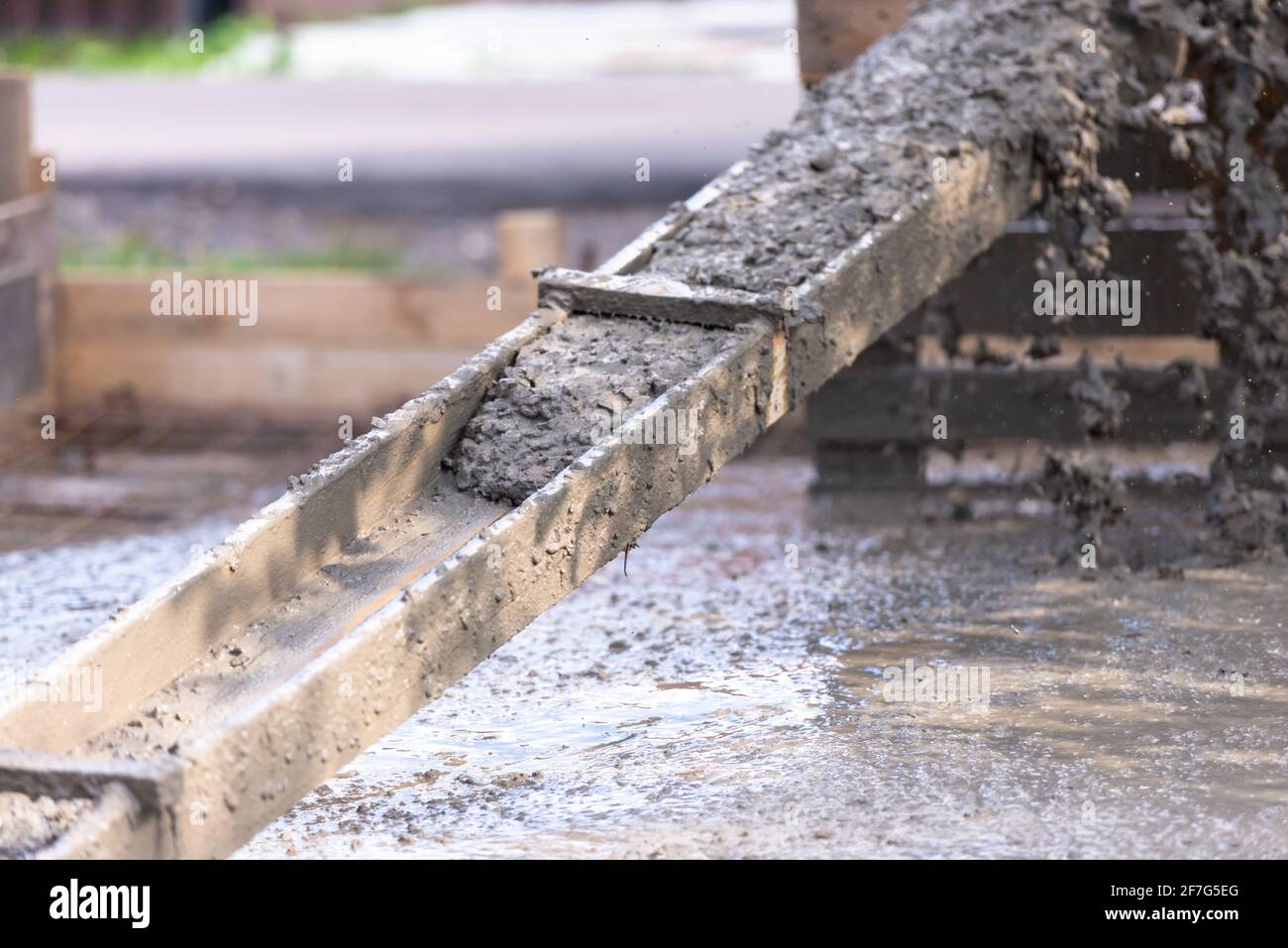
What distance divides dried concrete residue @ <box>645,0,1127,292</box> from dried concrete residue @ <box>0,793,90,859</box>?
89.2 inches

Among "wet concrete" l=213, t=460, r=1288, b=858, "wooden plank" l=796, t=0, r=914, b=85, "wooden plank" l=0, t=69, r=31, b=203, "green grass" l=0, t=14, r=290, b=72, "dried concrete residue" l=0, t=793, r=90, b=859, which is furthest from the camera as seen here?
"green grass" l=0, t=14, r=290, b=72

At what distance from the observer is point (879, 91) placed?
544 centimetres

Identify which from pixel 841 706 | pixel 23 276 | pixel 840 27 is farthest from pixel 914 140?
pixel 23 276

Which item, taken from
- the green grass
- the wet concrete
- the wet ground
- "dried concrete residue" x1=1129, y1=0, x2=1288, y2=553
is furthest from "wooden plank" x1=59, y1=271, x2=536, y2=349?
the green grass

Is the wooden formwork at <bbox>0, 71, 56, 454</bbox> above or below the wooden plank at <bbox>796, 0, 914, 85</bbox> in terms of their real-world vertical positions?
below

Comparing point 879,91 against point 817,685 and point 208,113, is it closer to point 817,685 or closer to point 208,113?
point 817,685

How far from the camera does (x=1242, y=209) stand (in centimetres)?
560

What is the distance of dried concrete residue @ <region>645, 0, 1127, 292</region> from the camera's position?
15.6ft

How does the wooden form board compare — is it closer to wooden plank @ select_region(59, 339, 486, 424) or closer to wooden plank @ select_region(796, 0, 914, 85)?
wooden plank @ select_region(59, 339, 486, 424)

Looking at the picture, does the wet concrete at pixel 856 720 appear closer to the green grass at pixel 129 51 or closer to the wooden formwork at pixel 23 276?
the wooden formwork at pixel 23 276

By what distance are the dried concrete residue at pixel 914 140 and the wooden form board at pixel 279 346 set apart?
2.67 meters

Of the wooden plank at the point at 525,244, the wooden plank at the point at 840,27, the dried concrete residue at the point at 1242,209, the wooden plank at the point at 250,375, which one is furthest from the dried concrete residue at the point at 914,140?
the wooden plank at the point at 250,375

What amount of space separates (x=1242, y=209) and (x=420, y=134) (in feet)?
25.0

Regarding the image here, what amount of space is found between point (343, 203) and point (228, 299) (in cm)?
292
